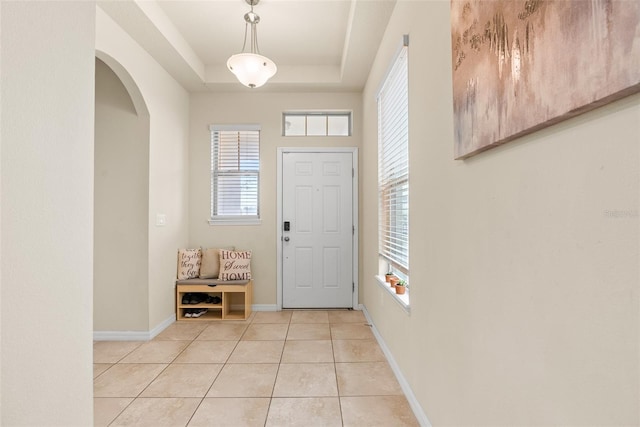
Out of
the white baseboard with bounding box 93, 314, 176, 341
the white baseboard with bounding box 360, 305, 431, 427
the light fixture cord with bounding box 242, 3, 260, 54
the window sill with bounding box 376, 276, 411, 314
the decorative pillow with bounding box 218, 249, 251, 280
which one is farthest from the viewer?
the decorative pillow with bounding box 218, 249, 251, 280

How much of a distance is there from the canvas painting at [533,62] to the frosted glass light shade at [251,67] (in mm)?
1875

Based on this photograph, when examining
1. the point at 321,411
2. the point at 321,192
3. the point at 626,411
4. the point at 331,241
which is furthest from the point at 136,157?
the point at 626,411

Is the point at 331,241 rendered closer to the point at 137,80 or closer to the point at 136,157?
the point at 136,157

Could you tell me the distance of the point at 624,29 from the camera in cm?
57

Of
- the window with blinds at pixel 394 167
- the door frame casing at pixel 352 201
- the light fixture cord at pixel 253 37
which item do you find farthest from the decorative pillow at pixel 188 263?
the light fixture cord at pixel 253 37

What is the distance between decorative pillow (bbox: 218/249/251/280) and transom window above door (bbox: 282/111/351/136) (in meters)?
1.70

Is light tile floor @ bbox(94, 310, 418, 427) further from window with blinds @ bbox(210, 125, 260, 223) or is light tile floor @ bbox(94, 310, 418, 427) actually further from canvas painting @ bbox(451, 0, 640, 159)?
canvas painting @ bbox(451, 0, 640, 159)

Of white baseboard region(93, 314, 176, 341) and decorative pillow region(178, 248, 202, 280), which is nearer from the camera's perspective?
white baseboard region(93, 314, 176, 341)

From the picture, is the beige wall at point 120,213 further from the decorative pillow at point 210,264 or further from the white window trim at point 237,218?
the white window trim at point 237,218

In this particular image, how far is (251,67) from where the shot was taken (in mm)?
2756

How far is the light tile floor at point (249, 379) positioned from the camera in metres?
1.89

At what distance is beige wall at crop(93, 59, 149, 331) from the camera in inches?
124

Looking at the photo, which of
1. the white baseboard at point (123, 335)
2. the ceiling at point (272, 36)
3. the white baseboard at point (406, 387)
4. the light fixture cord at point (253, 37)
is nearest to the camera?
the white baseboard at point (406, 387)
